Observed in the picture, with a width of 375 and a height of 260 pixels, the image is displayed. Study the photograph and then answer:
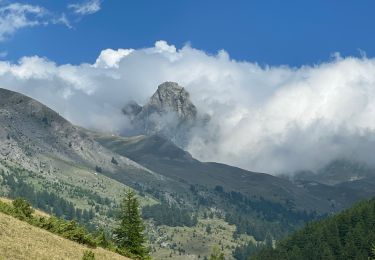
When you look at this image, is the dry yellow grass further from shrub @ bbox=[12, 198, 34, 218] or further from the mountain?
shrub @ bbox=[12, 198, 34, 218]

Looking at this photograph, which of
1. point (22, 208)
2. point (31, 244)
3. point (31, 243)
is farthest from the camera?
point (22, 208)

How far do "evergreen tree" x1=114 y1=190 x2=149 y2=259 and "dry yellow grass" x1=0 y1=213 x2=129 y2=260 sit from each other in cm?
2082

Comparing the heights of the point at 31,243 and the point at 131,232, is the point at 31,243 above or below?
below

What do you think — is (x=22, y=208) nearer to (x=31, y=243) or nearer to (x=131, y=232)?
(x=31, y=243)

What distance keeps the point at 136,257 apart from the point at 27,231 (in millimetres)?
23836

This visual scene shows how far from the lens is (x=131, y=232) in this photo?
83000mm

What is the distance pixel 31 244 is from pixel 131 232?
33832 millimetres

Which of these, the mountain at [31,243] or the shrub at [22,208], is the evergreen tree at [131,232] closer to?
the shrub at [22,208]

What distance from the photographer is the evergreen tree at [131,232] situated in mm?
81500

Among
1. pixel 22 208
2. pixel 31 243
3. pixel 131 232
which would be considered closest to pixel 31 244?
pixel 31 243

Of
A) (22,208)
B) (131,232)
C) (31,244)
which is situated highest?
(131,232)

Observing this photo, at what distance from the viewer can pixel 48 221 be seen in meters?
61.9

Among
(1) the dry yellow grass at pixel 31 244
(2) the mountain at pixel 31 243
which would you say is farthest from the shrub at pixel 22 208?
(1) the dry yellow grass at pixel 31 244

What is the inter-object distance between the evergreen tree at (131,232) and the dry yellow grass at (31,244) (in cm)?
2082
